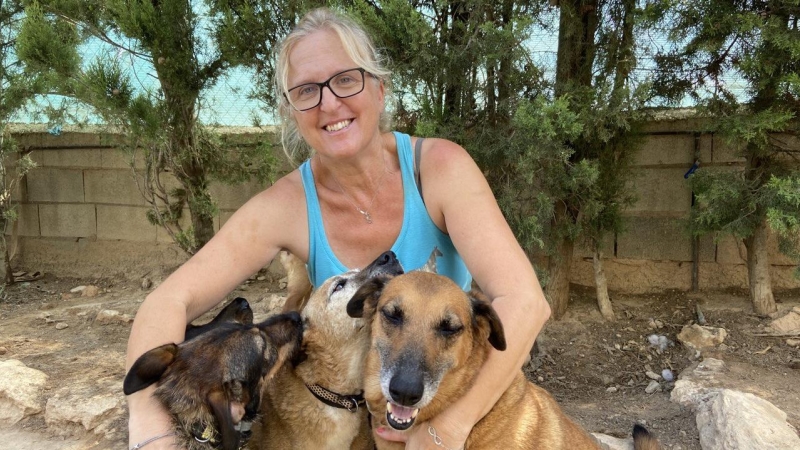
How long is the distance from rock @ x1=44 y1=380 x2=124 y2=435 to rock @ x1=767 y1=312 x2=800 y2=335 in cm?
518

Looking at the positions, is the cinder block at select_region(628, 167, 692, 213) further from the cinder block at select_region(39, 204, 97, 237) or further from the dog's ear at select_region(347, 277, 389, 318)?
the cinder block at select_region(39, 204, 97, 237)

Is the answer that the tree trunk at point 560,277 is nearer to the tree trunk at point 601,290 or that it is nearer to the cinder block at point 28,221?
the tree trunk at point 601,290

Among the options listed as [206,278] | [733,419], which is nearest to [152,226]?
[206,278]

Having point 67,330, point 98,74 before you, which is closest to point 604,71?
point 98,74

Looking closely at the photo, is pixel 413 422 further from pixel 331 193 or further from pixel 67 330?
pixel 67 330

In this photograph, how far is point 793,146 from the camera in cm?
465

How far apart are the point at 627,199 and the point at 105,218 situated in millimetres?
6697

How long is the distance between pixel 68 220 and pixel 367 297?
281 inches

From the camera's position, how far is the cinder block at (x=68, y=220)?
7945 mm

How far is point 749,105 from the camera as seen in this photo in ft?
14.4

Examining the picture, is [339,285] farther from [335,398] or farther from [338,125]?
[338,125]

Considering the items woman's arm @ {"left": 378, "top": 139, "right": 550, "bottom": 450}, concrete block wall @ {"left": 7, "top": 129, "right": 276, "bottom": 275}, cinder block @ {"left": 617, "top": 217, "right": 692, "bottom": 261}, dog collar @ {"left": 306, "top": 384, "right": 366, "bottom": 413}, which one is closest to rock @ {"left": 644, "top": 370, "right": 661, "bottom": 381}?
cinder block @ {"left": 617, "top": 217, "right": 692, "bottom": 261}

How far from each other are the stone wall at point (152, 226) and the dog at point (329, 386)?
11.5 ft

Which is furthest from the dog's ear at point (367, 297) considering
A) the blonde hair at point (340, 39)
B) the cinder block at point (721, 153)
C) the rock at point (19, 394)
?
the cinder block at point (721, 153)
